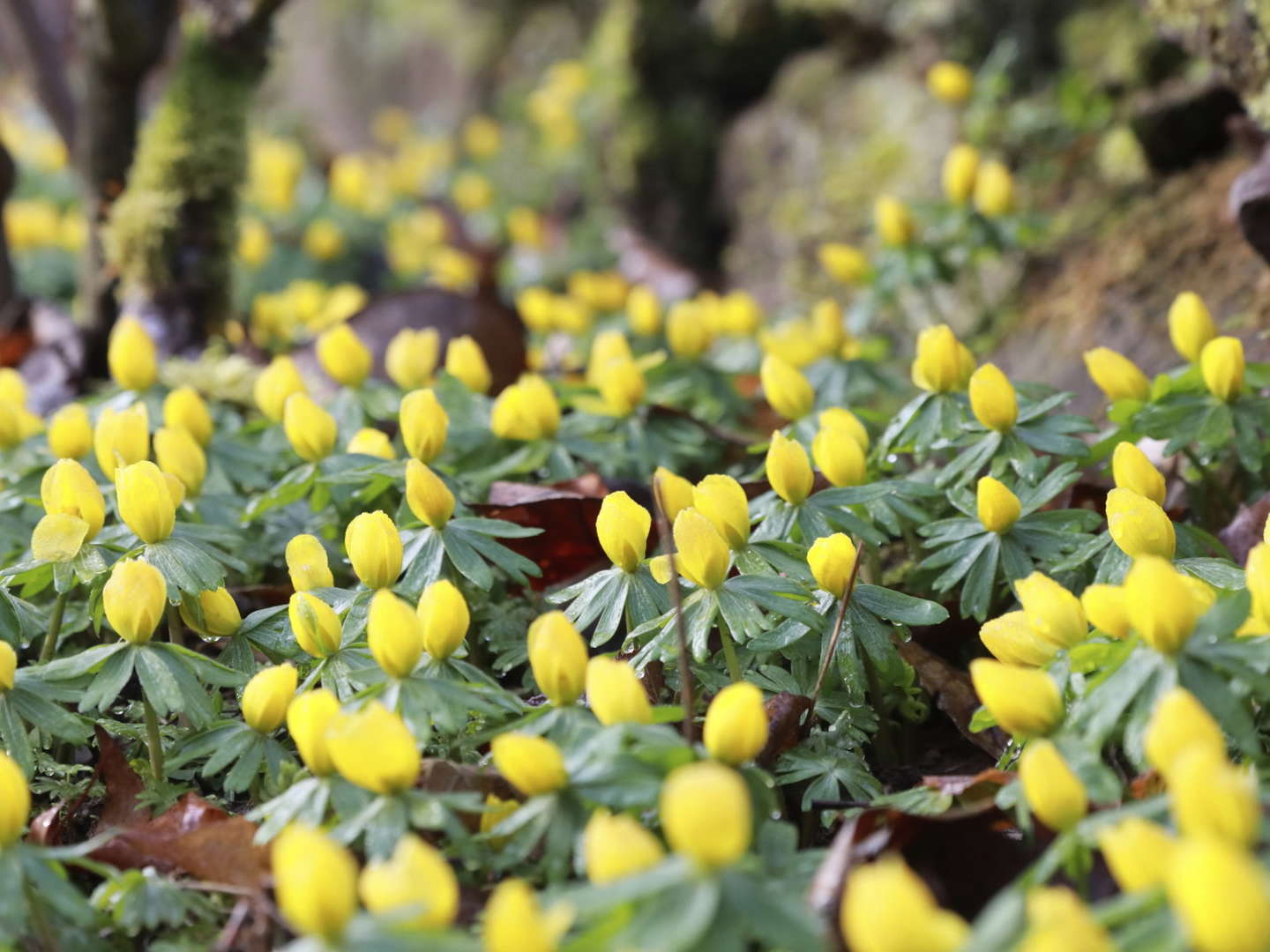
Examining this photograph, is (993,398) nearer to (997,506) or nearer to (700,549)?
(997,506)

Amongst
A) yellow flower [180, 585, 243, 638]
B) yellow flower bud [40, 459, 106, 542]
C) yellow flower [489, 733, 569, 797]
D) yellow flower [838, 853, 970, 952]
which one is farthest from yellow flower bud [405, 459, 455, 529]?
yellow flower [838, 853, 970, 952]

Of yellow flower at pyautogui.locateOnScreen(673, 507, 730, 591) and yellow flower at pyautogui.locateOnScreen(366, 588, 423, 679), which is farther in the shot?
yellow flower at pyautogui.locateOnScreen(673, 507, 730, 591)

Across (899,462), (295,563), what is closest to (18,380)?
(295,563)

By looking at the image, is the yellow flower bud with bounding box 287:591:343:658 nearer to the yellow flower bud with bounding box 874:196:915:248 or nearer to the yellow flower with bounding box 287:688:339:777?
the yellow flower with bounding box 287:688:339:777

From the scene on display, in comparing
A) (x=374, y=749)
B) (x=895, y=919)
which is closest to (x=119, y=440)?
(x=374, y=749)

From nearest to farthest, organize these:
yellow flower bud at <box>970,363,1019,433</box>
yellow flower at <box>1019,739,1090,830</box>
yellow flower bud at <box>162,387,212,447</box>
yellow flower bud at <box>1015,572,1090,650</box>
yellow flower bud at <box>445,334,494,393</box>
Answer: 1. yellow flower at <box>1019,739,1090,830</box>
2. yellow flower bud at <box>1015,572,1090,650</box>
3. yellow flower bud at <box>970,363,1019,433</box>
4. yellow flower bud at <box>162,387,212,447</box>
5. yellow flower bud at <box>445,334,494,393</box>

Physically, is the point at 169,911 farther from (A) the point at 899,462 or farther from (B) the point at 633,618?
(A) the point at 899,462
